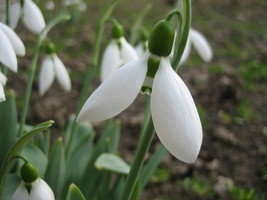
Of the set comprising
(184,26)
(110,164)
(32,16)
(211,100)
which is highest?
(184,26)

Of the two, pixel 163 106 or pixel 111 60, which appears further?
pixel 111 60

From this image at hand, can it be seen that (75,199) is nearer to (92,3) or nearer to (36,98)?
(36,98)

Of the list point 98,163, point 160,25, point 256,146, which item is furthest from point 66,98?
point 160,25

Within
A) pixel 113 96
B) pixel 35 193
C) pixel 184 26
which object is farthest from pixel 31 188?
pixel 184 26

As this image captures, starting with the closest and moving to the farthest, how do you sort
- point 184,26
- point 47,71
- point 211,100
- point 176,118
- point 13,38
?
point 176,118, point 184,26, point 13,38, point 47,71, point 211,100

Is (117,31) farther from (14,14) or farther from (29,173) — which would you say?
(29,173)

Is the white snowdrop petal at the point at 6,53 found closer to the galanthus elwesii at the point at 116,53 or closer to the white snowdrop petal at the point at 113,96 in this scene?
the white snowdrop petal at the point at 113,96

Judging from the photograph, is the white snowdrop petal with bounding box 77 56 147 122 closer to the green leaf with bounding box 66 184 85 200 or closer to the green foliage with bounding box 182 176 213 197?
the green leaf with bounding box 66 184 85 200
